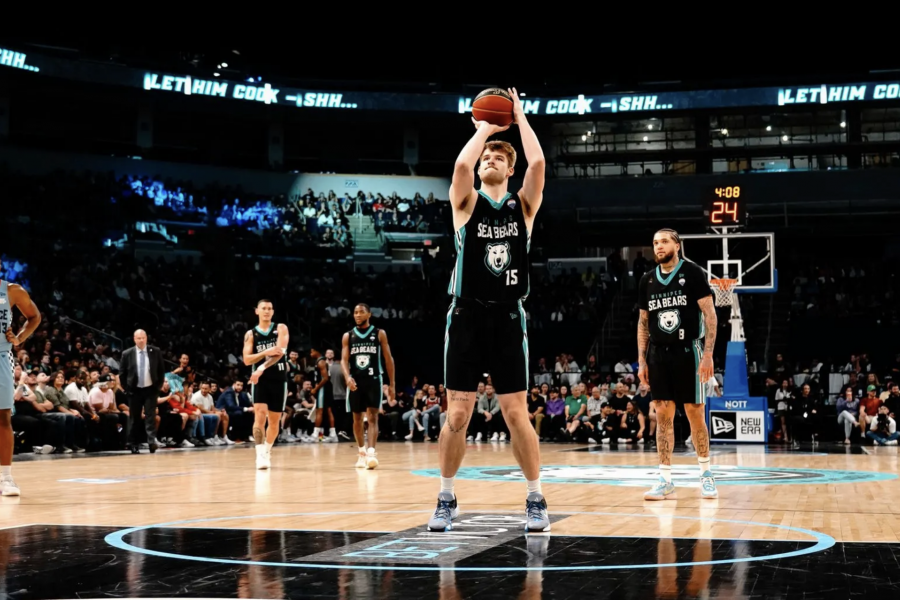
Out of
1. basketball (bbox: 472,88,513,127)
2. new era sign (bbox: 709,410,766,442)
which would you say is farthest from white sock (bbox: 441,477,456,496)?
new era sign (bbox: 709,410,766,442)

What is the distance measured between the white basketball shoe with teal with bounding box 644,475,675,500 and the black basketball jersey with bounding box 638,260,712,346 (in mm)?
1095

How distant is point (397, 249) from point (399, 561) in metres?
30.1

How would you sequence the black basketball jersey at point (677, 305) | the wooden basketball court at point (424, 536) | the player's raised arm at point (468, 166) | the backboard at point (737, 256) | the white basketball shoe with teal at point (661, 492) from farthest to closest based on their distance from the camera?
the backboard at point (737, 256), the black basketball jersey at point (677, 305), the white basketball shoe with teal at point (661, 492), the player's raised arm at point (468, 166), the wooden basketball court at point (424, 536)

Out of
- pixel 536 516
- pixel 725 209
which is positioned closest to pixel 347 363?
pixel 536 516

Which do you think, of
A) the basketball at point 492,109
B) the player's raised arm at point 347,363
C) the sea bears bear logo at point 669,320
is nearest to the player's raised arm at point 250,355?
the player's raised arm at point 347,363

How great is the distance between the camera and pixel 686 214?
1320 inches

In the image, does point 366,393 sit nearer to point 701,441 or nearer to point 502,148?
point 701,441

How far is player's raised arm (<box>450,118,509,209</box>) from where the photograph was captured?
5477 mm

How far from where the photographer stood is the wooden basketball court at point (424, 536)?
403 centimetres

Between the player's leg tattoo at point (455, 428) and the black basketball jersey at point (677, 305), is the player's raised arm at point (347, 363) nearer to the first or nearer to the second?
the black basketball jersey at point (677, 305)

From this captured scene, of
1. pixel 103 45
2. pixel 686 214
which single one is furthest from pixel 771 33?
pixel 103 45

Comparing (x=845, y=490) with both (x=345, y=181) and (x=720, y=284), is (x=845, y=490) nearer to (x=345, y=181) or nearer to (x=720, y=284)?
(x=720, y=284)

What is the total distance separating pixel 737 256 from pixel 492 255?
18824 mm

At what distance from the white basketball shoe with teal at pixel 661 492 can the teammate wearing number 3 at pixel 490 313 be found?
2.35 meters
